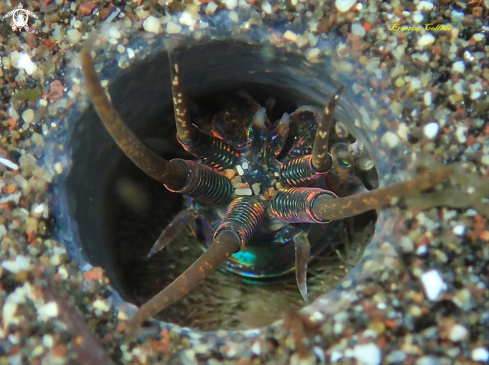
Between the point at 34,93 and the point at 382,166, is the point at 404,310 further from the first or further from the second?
the point at 34,93

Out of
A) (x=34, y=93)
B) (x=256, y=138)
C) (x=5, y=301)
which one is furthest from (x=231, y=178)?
(x=5, y=301)

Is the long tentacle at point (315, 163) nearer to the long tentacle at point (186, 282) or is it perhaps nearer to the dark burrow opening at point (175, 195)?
the dark burrow opening at point (175, 195)

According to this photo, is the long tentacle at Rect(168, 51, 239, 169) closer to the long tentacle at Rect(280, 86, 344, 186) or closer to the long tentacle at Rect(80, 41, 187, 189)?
the long tentacle at Rect(80, 41, 187, 189)

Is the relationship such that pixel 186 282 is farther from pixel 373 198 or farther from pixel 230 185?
pixel 230 185

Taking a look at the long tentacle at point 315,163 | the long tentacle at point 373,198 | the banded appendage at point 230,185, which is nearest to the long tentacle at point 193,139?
the banded appendage at point 230,185

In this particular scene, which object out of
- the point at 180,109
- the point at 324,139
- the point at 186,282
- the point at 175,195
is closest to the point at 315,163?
the point at 324,139
